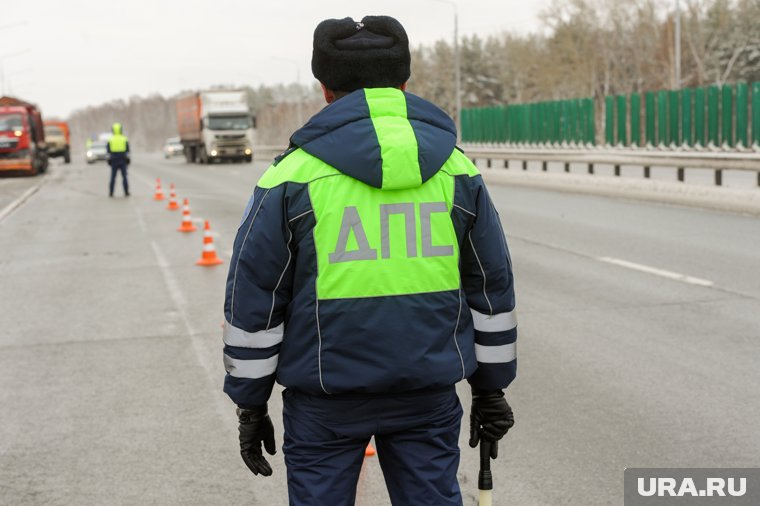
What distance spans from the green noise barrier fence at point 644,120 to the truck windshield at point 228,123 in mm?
14947

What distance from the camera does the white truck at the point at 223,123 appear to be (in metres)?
49.3

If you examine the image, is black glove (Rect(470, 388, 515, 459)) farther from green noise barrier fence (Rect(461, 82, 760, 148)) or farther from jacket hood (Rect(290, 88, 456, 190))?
green noise barrier fence (Rect(461, 82, 760, 148))

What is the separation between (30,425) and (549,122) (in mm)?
27936

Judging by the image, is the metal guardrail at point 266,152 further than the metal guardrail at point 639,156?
Yes

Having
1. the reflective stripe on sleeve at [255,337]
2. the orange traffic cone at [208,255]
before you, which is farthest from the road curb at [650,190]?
the reflective stripe on sleeve at [255,337]

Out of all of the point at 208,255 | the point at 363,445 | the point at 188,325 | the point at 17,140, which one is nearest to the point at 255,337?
the point at 363,445

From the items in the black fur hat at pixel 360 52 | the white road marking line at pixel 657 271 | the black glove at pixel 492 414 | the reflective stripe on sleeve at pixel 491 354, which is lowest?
the white road marking line at pixel 657 271

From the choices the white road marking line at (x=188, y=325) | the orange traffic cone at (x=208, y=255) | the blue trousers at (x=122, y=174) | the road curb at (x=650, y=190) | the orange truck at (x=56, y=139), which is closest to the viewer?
the white road marking line at (x=188, y=325)

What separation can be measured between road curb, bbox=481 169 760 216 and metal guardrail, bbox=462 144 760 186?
64 centimetres

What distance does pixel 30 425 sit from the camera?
5.86 metres

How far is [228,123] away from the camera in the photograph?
49.4 metres

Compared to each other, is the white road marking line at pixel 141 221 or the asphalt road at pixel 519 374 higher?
the asphalt road at pixel 519 374

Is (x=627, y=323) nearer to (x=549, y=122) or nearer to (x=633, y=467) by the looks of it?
(x=633, y=467)

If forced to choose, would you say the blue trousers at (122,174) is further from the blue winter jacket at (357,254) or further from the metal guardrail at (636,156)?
the blue winter jacket at (357,254)
